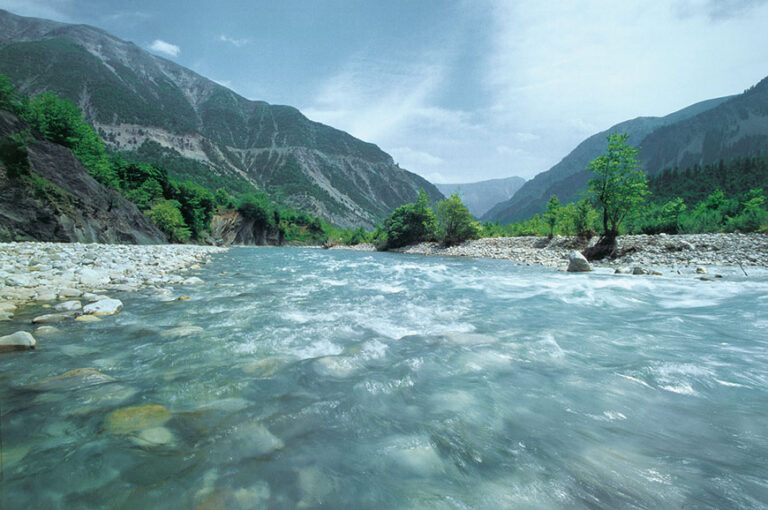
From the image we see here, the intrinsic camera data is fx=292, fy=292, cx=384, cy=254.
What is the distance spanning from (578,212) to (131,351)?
31.9 m

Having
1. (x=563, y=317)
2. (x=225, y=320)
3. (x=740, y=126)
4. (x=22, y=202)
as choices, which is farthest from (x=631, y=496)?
(x=740, y=126)

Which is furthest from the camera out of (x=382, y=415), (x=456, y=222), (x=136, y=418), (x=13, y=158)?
(x=456, y=222)

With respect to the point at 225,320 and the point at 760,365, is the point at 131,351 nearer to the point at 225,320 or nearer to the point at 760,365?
the point at 225,320

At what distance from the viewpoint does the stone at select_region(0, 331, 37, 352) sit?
3336mm

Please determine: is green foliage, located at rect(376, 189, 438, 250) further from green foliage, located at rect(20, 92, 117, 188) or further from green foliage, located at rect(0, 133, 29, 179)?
green foliage, located at rect(0, 133, 29, 179)

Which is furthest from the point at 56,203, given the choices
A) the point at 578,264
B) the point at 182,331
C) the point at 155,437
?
the point at 578,264

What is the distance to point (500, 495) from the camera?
171cm

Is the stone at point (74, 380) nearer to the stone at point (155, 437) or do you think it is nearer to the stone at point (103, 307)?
the stone at point (155, 437)

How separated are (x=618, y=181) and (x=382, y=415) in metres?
21.4

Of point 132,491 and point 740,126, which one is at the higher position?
point 740,126

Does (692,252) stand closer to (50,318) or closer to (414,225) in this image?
(50,318)

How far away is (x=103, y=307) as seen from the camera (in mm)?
A: 5094

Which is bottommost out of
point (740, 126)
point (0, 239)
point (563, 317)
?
point (563, 317)

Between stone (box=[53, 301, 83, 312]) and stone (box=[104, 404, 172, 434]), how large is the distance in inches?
160
